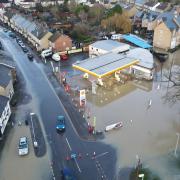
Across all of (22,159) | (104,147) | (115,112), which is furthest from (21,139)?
(115,112)

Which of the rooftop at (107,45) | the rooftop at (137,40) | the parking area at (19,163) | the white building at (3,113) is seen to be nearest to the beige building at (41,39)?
the rooftop at (107,45)

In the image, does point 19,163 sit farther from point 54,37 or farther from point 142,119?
point 54,37

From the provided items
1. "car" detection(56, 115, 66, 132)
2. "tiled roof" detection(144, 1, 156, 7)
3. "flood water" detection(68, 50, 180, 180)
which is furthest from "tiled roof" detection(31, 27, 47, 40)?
"tiled roof" detection(144, 1, 156, 7)

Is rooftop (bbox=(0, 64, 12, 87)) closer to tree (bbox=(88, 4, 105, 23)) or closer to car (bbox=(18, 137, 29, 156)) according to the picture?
car (bbox=(18, 137, 29, 156))

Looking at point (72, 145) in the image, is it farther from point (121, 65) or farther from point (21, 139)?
point (121, 65)

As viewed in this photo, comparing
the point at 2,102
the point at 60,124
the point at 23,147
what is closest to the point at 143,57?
the point at 60,124

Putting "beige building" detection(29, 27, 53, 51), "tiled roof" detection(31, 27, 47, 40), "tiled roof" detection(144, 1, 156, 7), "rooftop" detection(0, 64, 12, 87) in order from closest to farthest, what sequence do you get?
"rooftop" detection(0, 64, 12, 87) → "beige building" detection(29, 27, 53, 51) → "tiled roof" detection(31, 27, 47, 40) → "tiled roof" detection(144, 1, 156, 7)
